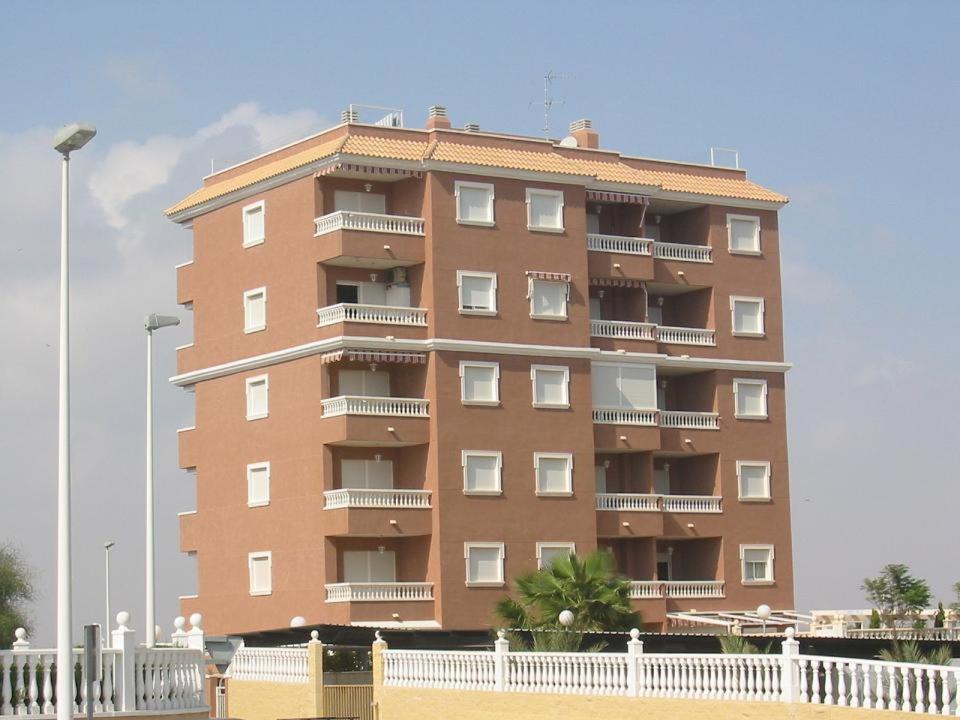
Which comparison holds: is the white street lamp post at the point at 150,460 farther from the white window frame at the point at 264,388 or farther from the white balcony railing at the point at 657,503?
the white balcony railing at the point at 657,503

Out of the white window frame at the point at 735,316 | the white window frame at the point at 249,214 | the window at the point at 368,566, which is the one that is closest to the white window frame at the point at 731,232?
the white window frame at the point at 735,316

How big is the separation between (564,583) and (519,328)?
12173 millimetres

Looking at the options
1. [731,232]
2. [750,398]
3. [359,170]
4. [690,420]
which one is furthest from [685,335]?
[359,170]

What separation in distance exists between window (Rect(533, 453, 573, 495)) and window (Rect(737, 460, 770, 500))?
7.46 meters

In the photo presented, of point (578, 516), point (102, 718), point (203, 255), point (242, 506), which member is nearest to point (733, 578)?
point (578, 516)

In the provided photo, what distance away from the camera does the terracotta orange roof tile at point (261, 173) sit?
191ft

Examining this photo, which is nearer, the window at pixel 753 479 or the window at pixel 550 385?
the window at pixel 550 385

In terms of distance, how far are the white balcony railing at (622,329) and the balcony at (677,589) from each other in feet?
26.7

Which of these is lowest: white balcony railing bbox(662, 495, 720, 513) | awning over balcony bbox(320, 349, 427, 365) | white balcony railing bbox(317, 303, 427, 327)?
white balcony railing bbox(662, 495, 720, 513)

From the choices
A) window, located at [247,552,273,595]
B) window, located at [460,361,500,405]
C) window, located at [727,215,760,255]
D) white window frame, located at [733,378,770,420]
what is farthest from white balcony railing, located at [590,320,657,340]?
window, located at [247,552,273,595]

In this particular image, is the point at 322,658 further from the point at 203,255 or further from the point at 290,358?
the point at 203,255

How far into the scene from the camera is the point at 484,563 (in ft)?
191

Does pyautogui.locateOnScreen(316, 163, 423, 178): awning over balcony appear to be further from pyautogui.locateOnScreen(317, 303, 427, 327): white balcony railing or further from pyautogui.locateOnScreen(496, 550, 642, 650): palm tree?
pyautogui.locateOnScreen(496, 550, 642, 650): palm tree

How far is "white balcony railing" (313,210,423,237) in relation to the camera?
2266 inches
